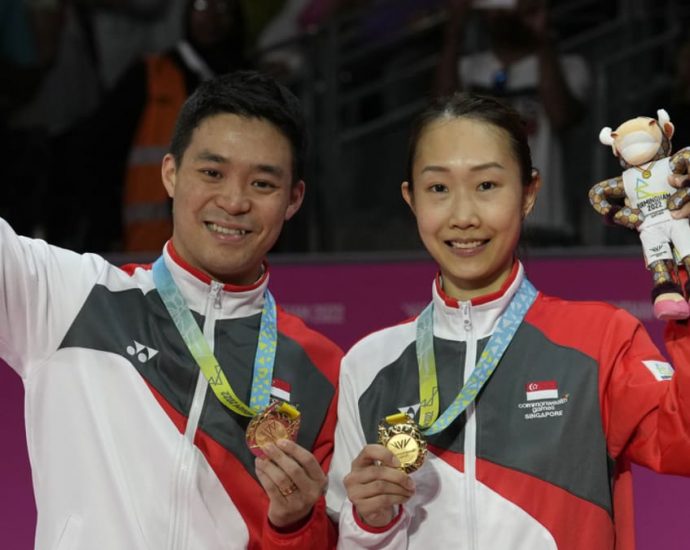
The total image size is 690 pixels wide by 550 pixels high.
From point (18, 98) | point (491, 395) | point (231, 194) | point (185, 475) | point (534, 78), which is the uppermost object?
point (18, 98)

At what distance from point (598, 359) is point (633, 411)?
0.46 feet

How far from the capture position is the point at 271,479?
2.36m

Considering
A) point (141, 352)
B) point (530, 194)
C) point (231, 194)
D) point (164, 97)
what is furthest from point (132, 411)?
point (164, 97)

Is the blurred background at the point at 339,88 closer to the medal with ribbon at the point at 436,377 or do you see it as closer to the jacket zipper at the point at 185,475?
the medal with ribbon at the point at 436,377

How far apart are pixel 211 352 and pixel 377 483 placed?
489 mm

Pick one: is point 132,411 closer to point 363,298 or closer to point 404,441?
point 404,441

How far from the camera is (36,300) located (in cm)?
254

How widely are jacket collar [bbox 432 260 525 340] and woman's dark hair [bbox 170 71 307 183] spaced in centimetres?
49

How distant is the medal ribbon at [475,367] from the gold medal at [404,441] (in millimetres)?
69

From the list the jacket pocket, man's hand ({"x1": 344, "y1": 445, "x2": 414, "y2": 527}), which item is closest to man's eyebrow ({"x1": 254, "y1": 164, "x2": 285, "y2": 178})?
man's hand ({"x1": 344, "y1": 445, "x2": 414, "y2": 527})

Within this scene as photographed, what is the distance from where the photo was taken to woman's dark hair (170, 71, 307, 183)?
2.71 metres

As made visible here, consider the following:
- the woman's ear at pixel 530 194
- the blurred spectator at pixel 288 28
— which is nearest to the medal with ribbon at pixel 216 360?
the woman's ear at pixel 530 194

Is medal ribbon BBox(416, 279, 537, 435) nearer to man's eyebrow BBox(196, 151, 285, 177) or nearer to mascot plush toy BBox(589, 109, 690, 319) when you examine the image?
mascot plush toy BBox(589, 109, 690, 319)

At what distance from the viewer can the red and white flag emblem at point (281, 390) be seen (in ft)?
8.65
